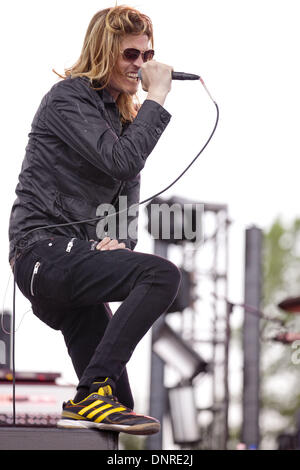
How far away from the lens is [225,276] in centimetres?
1109

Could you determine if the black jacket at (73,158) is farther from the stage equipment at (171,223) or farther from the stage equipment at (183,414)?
the stage equipment at (183,414)

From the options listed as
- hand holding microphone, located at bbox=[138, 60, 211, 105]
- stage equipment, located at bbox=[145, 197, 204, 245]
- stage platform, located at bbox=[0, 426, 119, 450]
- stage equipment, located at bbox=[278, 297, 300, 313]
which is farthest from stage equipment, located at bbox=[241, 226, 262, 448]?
stage platform, located at bbox=[0, 426, 119, 450]

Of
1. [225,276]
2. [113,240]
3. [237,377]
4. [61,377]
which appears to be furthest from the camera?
[237,377]

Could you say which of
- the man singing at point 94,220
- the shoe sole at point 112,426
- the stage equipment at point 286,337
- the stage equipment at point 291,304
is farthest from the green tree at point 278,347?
the shoe sole at point 112,426

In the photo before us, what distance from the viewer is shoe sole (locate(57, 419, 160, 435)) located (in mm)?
2559

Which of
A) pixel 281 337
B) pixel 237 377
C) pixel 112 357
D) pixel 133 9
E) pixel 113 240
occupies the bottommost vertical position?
pixel 237 377

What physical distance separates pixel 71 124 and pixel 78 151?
0.09 m

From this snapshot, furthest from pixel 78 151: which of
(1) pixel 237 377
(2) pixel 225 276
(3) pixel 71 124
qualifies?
(1) pixel 237 377

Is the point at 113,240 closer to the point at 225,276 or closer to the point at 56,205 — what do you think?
the point at 56,205

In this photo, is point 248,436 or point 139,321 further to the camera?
point 248,436

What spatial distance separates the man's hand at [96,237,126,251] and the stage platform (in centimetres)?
61

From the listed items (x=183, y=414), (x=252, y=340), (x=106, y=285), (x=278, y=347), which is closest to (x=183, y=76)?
(x=106, y=285)

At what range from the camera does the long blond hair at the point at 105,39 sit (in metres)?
2.91

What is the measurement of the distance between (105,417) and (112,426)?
0.06m
